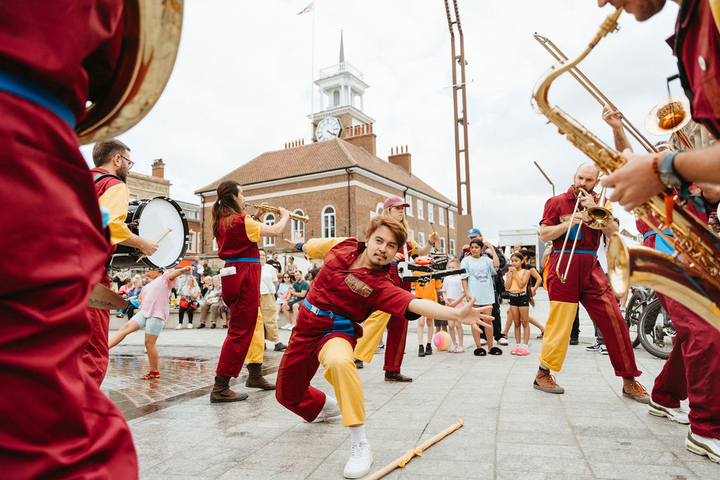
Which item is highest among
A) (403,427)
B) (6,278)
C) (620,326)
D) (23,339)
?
(6,278)

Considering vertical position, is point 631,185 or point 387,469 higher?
point 631,185

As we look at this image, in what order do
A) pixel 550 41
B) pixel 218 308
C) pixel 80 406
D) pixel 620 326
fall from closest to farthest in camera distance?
1. pixel 80 406
2. pixel 550 41
3. pixel 620 326
4. pixel 218 308

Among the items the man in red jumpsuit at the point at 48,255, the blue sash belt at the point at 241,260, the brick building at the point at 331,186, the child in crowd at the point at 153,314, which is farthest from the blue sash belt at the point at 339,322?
the brick building at the point at 331,186

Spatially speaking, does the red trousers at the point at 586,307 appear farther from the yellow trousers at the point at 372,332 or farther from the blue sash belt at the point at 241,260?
the blue sash belt at the point at 241,260

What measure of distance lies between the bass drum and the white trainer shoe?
167 inches

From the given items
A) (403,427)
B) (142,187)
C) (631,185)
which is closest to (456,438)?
(403,427)

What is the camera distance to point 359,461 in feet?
8.49

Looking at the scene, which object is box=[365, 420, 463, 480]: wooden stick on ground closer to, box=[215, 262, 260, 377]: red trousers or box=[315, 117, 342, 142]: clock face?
box=[215, 262, 260, 377]: red trousers

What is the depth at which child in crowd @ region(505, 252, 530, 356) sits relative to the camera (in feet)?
26.4

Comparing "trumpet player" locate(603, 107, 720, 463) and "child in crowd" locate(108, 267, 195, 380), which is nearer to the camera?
"trumpet player" locate(603, 107, 720, 463)

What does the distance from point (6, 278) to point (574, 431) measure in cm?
339

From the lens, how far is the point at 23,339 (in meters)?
0.89

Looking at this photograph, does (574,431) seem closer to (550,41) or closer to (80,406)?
(550,41)

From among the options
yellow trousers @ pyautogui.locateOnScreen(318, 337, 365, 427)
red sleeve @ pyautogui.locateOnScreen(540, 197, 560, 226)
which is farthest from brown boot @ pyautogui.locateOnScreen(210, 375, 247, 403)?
red sleeve @ pyautogui.locateOnScreen(540, 197, 560, 226)
